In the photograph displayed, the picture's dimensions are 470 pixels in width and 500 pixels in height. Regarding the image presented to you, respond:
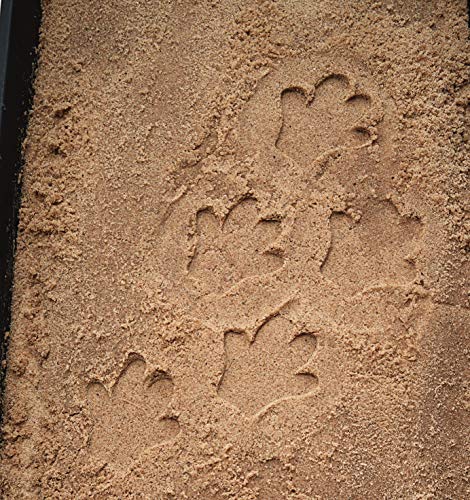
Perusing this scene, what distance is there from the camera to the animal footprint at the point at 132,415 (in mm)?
1340

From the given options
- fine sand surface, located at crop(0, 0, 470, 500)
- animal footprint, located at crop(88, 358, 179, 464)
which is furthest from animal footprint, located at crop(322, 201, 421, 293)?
animal footprint, located at crop(88, 358, 179, 464)

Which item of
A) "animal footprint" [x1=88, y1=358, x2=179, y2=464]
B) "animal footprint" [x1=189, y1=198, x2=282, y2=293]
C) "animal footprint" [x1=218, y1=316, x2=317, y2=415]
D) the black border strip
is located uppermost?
the black border strip

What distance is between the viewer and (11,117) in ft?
4.53

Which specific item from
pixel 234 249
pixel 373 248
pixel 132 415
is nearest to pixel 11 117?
pixel 234 249

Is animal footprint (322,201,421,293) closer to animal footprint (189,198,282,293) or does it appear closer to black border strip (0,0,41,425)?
animal footprint (189,198,282,293)

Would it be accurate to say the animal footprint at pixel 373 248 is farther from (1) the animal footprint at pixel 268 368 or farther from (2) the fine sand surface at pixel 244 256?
(1) the animal footprint at pixel 268 368

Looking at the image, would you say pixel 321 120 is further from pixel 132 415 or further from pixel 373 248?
pixel 132 415

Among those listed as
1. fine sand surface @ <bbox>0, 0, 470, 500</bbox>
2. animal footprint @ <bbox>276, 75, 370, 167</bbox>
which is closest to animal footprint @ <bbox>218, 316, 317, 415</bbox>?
fine sand surface @ <bbox>0, 0, 470, 500</bbox>

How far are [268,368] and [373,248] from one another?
0.29m

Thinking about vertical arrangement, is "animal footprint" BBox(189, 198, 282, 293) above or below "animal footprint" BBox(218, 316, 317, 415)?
above

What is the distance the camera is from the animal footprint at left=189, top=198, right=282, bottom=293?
4.49 feet

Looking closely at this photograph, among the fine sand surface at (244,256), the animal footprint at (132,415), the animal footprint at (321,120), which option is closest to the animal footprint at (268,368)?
the fine sand surface at (244,256)

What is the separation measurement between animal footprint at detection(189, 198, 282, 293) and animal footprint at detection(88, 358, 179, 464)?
0.19 meters

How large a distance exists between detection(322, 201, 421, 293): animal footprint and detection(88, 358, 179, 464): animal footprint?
14.7 inches
